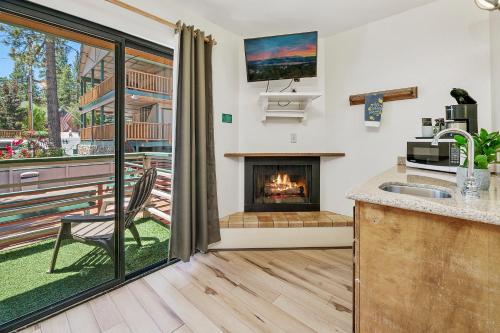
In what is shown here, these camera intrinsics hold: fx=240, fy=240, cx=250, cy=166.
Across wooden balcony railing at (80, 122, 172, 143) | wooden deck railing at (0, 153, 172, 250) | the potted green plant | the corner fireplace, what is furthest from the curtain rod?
the potted green plant

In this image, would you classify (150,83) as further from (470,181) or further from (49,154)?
(470,181)

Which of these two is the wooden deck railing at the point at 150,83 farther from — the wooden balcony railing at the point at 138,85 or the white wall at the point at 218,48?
the white wall at the point at 218,48

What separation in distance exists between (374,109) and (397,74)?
0.41 meters

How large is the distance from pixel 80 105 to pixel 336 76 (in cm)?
268

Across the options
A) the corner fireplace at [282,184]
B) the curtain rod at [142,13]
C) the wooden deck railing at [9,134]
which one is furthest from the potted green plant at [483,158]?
the wooden deck railing at [9,134]

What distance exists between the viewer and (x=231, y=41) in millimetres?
2779

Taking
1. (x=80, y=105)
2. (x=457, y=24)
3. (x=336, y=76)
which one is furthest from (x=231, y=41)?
(x=457, y=24)

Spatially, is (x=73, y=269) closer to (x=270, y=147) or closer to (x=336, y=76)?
(x=270, y=147)

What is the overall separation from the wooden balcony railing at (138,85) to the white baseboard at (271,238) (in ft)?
5.52

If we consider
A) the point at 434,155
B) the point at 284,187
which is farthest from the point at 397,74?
the point at 284,187

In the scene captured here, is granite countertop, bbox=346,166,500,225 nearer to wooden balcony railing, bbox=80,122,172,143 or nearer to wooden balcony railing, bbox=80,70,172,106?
wooden balcony railing, bbox=80,122,172,143

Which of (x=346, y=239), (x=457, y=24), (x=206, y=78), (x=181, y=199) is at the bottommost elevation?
(x=346, y=239)

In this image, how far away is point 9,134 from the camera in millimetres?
1821

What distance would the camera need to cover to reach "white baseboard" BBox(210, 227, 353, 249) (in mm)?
2537
